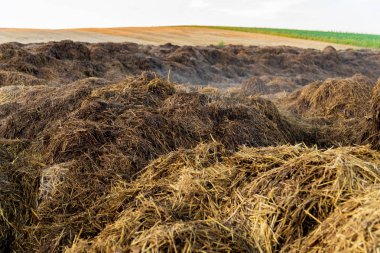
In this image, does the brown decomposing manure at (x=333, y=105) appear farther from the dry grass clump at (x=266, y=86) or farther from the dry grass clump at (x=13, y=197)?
the dry grass clump at (x=13, y=197)

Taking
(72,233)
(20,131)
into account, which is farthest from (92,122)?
(72,233)

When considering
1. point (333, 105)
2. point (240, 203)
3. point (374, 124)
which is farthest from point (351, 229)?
point (333, 105)

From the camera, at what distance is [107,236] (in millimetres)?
3047

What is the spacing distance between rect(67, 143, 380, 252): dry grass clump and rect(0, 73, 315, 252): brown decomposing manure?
24cm

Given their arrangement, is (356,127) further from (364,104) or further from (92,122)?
(92,122)

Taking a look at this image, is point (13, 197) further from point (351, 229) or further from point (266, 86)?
point (266, 86)

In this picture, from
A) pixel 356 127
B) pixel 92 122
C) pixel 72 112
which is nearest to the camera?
pixel 92 122

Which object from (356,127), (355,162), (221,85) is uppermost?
(355,162)

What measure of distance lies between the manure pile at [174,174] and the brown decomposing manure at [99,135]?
1 cm

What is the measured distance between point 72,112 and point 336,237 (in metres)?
3.74

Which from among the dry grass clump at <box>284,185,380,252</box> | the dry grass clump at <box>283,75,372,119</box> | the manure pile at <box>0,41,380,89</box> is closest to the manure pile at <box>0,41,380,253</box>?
the dry grass clump at <box>284,185,380,252</box>

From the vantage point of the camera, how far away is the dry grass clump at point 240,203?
271cm

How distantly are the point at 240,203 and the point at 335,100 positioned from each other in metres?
6.13

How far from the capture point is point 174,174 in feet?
12.5
